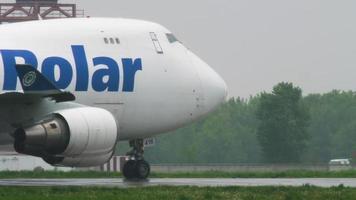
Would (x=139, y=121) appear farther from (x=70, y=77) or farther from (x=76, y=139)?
(x=76, y=139)

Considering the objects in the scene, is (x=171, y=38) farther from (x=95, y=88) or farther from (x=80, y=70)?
(x=80, y=70)

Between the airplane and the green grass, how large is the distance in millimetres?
2705

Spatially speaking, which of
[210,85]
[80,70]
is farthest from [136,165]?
[80,70]

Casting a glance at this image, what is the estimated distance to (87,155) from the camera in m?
33.1

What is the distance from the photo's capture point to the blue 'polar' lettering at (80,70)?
113ft

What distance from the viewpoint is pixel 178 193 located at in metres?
28.3

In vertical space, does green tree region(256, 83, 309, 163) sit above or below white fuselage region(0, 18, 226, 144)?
above

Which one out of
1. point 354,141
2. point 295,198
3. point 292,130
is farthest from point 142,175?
point 354,141

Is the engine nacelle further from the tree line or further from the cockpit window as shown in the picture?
the tree line

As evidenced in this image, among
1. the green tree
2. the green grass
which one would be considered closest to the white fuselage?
the green grass

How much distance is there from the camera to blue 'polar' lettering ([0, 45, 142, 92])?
1355 inches

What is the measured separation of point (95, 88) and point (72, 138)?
4887mm

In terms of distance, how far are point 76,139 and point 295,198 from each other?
7.65 metres

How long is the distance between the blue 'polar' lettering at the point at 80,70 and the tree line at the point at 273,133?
5169 cm
